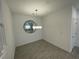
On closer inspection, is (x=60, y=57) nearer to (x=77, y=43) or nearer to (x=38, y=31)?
(x=77, y=43)

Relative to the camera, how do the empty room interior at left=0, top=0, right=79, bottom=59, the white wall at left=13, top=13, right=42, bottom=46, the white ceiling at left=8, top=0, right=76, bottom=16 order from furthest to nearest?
the white wall at left=13, top=13, right=42, bottom=46 < the empty room interior at left=0, top=0, right=79, bottom=59 < the white ceiling at left=8, top=0, right=76, bottom=16

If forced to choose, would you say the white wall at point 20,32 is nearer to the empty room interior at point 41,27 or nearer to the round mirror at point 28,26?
the empty room interior at point 41,27

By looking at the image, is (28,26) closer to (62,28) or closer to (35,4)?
(35,4)

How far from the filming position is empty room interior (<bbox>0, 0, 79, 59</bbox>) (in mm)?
2873

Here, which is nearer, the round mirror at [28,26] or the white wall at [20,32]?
the white wall at [20,32]

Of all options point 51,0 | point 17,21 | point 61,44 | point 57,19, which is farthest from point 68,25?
point 17,21

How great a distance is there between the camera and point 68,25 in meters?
3.31

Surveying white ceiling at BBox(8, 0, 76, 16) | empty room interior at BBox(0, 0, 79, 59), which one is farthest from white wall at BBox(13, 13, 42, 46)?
white ceiling at BBox(8, 0, 76, 16)

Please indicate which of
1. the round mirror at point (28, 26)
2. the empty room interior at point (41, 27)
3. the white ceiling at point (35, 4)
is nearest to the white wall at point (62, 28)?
the empty room interior at point (41, 27)

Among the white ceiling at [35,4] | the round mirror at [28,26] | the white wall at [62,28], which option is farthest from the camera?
the round mirror at [28,26]

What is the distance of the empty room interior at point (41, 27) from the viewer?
2.87 metres

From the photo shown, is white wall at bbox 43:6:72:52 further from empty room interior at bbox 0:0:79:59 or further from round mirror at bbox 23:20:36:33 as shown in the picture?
round mirror at bbox 23:20:36:33

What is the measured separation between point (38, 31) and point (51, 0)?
11.8 ft

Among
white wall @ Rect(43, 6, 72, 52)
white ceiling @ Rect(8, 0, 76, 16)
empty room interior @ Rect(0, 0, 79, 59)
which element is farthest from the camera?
white wall @ Rect(43, 6, 72, 52)
